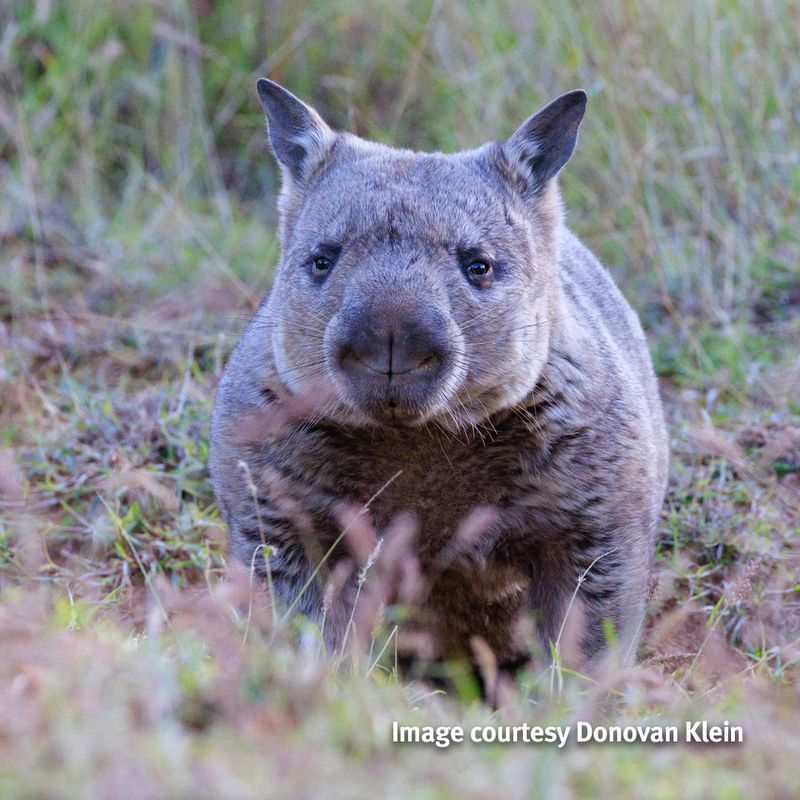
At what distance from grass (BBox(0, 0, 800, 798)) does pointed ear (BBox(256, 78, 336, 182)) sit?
117 cm

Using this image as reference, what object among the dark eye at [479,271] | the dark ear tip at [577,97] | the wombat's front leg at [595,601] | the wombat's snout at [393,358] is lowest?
the wombat's front leg at [595,601]

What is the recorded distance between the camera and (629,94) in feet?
23.6

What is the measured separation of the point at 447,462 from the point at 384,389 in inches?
19.8

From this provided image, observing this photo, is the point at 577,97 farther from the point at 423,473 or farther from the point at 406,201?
the point at 423,473

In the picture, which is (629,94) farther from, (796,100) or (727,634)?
(727,634)

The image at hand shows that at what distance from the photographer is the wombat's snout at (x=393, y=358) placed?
3363mm

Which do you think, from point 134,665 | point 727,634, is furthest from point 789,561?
point 134,665

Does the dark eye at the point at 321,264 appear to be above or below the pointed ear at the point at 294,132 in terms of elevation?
below

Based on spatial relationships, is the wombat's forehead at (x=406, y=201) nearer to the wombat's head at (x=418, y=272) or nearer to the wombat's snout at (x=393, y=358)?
the wombat's head at (x=418, y=272)

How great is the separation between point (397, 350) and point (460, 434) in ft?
1.73

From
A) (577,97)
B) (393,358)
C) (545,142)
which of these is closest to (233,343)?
(545,142)

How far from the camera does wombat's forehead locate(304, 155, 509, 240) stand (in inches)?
148

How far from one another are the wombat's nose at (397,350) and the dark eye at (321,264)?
0.47m

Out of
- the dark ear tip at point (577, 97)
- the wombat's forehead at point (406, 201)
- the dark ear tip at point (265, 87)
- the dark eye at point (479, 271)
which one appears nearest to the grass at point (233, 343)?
the wombat's forehead at point (406, 201)
